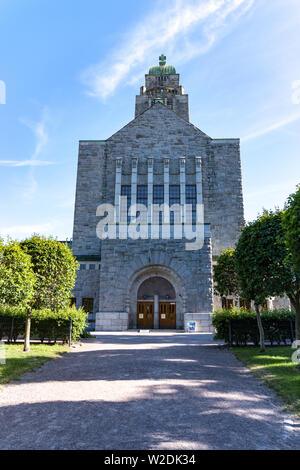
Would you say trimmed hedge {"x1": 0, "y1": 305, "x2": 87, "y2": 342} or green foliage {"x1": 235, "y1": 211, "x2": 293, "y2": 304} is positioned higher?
green foliage {"x1": 235, "y1": 211, "x2": 293, "y2": 304}

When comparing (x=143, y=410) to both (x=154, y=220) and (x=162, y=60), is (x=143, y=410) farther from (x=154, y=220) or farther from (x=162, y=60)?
(x=162, y=60)

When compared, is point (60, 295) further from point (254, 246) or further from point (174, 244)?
point (174, 244)

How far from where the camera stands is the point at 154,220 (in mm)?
28953

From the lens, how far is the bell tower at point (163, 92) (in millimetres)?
47625

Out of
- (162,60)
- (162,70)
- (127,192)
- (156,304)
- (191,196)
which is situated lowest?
(156,304)

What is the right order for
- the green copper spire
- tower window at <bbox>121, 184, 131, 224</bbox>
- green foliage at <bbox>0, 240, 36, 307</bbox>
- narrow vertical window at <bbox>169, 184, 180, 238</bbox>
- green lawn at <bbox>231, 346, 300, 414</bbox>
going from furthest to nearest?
the green copper spire, tower window at <bbox>121, 184, 131, 224</bbox>, narrow vertical window at <bbox>169, 184, 180, 238</bbox>, green foliage at <bbox>0, 240, 36, 307</bbox>, green lawn at <bbox>231, 346, 300, 414</bbox>

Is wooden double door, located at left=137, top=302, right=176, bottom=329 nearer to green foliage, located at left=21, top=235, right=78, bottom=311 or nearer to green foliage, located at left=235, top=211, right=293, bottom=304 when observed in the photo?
green foliage, located at left=21, top=235, right=78, bottom=311

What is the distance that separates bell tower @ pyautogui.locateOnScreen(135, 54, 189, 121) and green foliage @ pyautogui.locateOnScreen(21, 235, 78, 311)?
128ft

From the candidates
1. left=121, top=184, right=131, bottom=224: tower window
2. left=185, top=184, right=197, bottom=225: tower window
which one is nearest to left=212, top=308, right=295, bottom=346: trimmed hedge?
left=185, top=184, right=197, bottom=225: tower window

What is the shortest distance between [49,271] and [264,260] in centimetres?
914

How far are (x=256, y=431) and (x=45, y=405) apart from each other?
3832 mm

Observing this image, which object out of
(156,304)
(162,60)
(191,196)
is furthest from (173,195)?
(162,60)

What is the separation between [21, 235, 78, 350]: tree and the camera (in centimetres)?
1321
